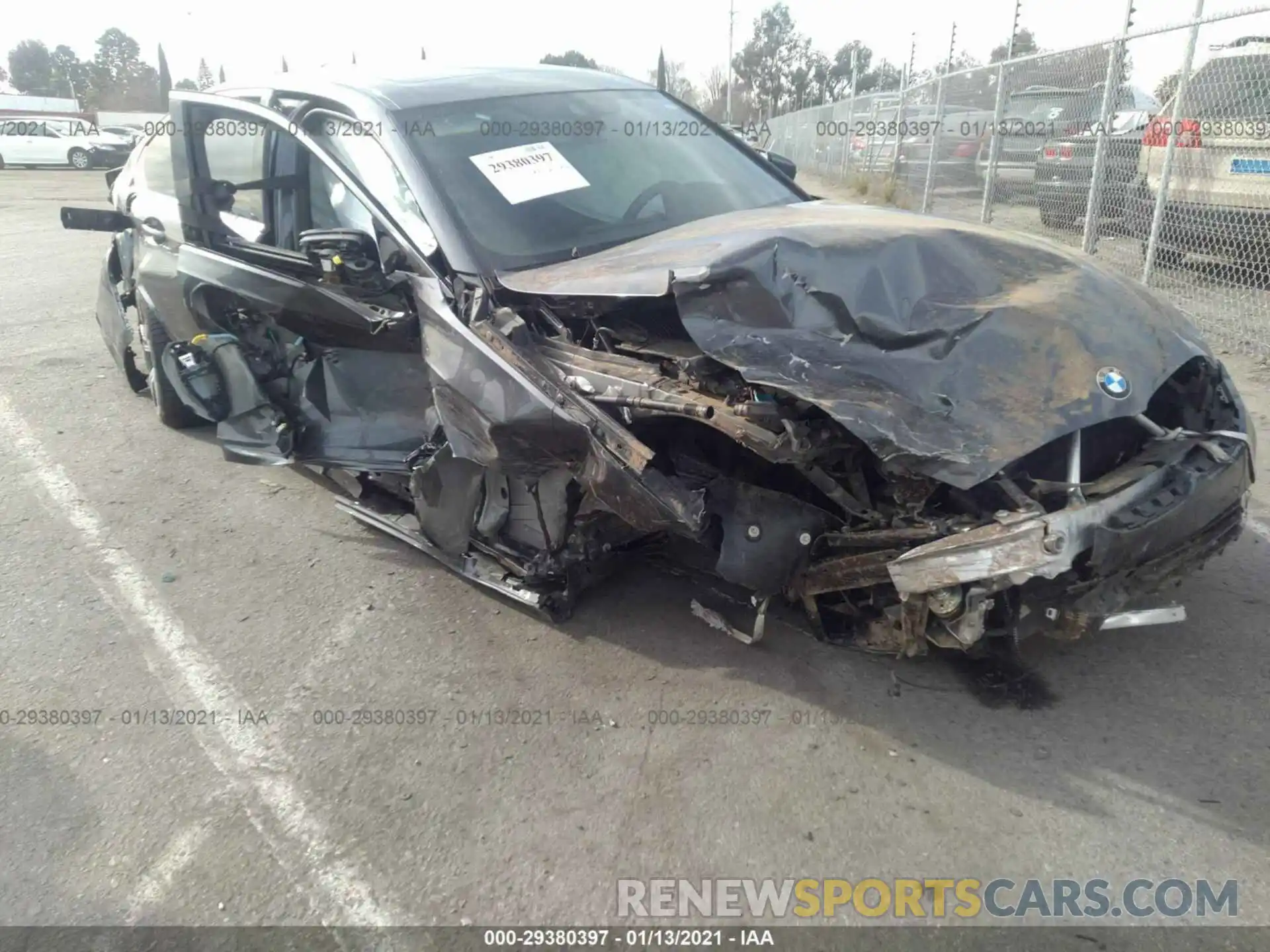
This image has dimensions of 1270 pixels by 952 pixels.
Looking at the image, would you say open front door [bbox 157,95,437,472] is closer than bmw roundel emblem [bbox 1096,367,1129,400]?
No

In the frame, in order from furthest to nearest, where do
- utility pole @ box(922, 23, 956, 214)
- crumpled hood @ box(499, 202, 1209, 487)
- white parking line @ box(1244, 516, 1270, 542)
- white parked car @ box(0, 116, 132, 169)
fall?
white parked car @ box(0, 116, 132, 169)
utility pole @ box(922, 23, 956, 214)
white parking line @ box(1244, 516, 1270, 542)
crumpled hood @ box(499, 202, 1209, 487)

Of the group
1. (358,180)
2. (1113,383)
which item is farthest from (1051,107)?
(358,180)

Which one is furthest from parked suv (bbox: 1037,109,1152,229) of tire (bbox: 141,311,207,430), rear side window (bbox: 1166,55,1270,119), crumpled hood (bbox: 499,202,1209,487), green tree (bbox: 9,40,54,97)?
green tree (bbox: 9,40,54,97)

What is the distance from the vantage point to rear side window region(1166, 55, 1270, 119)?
6.21 meters

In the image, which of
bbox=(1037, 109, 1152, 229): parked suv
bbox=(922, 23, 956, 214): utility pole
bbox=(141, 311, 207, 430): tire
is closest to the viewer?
bbox=(141, 311, 207, 430): tire

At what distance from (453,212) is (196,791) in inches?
83.7

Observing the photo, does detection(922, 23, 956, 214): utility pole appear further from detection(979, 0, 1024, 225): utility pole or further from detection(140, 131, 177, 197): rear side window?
Answer: detection(140, 131, 177, 197): rear side window

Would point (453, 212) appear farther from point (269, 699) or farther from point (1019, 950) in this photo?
point (1019, 950)

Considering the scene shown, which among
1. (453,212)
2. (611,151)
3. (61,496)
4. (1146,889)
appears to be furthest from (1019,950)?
(61,496)

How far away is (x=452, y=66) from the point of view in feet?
14.2

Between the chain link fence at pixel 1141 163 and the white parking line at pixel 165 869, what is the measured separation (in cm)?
683

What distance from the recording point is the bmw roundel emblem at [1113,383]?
257 cm

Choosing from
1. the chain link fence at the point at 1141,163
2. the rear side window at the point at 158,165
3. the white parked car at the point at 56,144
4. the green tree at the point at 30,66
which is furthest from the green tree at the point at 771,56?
the green tree at the point at 30,66

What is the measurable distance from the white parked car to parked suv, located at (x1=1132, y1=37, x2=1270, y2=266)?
3112 cm
